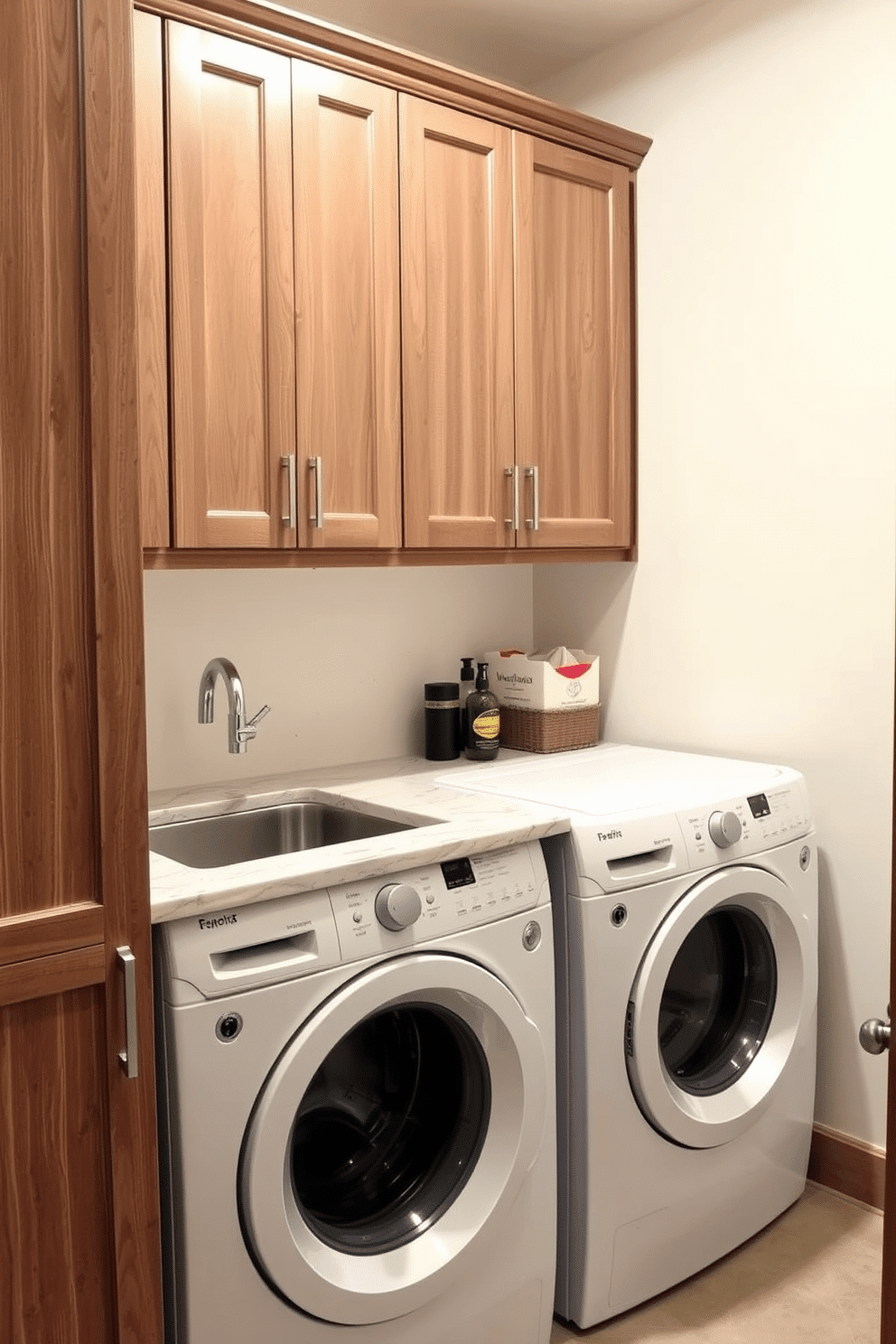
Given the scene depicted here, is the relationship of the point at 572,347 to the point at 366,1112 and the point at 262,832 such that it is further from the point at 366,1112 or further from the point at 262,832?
the point at 366,1112

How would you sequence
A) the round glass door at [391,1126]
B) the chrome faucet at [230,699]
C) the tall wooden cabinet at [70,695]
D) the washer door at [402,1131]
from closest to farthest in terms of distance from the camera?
the tall wooden cabinet at [70,695]
the washer door at [402,1131]
the round glass door at [391,1126]
the chrome faucet at [230,699]

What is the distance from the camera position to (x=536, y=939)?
6.55 feet

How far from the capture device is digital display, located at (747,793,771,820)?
2.32 metres

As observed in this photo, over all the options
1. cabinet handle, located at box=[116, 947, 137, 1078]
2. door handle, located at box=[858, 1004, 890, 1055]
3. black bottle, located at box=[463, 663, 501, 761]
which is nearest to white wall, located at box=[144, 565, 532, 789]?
black bottle, located at box=[463, 663, 501, 761]

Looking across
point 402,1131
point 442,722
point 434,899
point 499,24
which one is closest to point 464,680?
point 442,722

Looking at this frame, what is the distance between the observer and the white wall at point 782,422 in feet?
7.96

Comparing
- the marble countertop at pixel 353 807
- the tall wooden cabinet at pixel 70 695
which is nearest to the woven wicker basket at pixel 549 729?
the marble countertop at pixel 353 807

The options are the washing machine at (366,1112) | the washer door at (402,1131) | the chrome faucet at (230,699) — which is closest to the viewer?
the washing machine at (366,1112)

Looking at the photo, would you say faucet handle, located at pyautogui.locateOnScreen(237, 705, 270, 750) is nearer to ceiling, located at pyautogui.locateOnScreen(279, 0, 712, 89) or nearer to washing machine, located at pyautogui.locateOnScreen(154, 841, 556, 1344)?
washing machine, located at pyautogui.locateOnScreen(154, 841, 556, 1344)

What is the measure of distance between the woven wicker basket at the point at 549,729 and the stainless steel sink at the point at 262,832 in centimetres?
61

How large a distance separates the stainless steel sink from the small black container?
42cm

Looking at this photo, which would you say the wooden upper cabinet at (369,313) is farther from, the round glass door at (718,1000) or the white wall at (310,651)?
the round glass door at (718,1000)

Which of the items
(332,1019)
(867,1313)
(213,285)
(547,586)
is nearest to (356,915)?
(332,1019)

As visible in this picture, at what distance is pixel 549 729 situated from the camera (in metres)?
2.80
